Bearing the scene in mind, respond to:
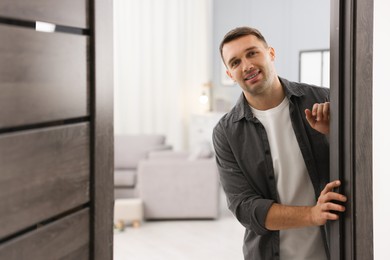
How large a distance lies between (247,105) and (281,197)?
0.32 meters

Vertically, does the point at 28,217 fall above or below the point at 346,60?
below

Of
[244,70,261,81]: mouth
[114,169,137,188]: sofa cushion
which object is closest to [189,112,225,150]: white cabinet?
[114,169,137,188]: sofa cushion

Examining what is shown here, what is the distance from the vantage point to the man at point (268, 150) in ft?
5.97

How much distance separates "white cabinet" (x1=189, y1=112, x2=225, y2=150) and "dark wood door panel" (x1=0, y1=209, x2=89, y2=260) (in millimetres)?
5492

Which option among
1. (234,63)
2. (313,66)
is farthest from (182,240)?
(234,63)

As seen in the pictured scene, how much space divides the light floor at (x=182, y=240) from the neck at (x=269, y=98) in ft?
7.76

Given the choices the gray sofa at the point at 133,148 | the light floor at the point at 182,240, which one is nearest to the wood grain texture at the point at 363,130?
the light floor at the point at 182,240

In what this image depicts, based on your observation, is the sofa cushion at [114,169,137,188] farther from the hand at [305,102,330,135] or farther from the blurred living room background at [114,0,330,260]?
the hand at [305,102,330,135]

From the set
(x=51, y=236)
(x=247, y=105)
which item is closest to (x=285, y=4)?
(x=247, y=105)

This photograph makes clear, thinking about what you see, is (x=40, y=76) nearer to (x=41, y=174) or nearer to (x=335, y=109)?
(x=41, y=174)

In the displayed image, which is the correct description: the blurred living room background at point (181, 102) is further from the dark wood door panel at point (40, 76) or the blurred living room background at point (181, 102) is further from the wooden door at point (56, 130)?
the dark wood door panel at point (40, 76)

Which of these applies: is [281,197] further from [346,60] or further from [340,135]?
[346,60]

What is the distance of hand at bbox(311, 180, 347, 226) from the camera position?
156 centimetres

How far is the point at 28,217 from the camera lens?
3.68 feet
